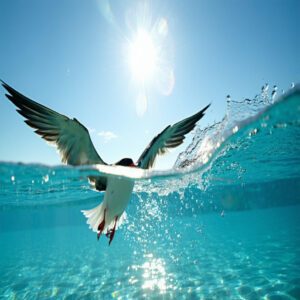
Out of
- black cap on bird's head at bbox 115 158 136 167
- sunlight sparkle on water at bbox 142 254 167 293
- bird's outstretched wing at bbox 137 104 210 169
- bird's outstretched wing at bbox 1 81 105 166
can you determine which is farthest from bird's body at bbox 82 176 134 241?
sunlight sparkle on water at bbox 142 254 167 293

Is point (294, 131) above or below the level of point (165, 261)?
above

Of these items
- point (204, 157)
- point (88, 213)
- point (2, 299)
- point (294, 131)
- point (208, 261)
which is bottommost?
point (2, 299)

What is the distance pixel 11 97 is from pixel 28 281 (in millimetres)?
9996

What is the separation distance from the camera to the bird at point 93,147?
5.88m

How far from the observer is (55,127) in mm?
6168

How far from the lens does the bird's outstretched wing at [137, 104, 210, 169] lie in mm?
7380

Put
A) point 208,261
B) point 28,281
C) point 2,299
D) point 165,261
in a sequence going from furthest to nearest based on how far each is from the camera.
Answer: point 165,261
point 208,261
point 28,281
point 2,299

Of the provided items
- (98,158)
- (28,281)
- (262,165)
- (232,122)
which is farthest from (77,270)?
(262,165)

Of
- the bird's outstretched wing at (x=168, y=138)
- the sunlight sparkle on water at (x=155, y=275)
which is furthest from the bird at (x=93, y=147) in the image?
the sunlight sparkle on water at (x=155, y=275)

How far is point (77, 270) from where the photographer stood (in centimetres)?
1362

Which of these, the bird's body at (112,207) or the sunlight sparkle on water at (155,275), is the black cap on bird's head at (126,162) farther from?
the sunlight sparkle on water at (155,275)

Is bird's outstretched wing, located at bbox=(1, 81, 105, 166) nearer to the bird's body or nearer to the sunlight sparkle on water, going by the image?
the bird's body

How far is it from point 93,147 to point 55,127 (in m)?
1.11

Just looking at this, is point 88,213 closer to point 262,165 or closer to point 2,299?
point 2,299
